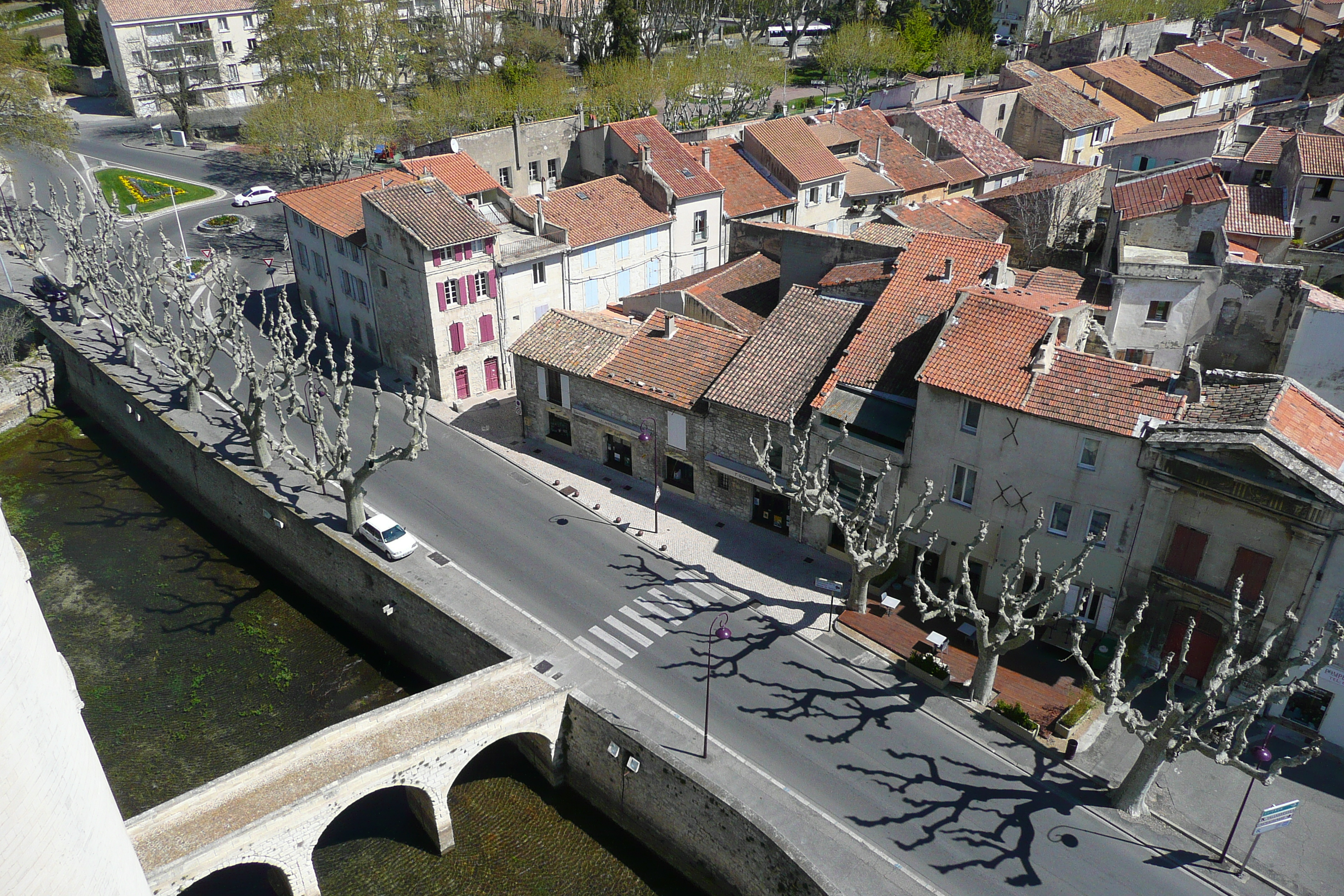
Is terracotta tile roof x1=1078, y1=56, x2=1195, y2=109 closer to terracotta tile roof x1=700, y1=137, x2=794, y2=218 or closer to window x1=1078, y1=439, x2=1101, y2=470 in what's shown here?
terracotta tile roof x1=700, y1=137, x2=794, y2=218

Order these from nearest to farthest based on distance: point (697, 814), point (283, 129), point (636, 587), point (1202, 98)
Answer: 1. point (697, 814)
2. point (636, 587)
3. point (283, 129)
4. point (1202, 98)

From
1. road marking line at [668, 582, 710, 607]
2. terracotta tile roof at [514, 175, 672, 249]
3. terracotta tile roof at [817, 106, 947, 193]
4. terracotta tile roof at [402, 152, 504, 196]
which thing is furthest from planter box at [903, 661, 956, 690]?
terracotta tile roof at [817, 106, 947, 193]

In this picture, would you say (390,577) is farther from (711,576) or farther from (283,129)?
(283,129)

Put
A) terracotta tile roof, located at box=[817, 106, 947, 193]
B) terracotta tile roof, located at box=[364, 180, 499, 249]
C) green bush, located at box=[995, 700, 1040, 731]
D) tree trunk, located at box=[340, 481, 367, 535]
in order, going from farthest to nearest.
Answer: terracotta tile roof, located at box=[817, 106, 947, 193] < terracotta tile roof, located at box=[364, 180, 499, 249] < tree trunk, located at box=[340, 481, 367, 535] < green bush, located at box=[995, 700, 1040, 731]

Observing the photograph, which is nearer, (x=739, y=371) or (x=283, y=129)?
(x=739, y=371)

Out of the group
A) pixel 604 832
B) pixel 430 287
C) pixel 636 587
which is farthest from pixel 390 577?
pixel 430 287

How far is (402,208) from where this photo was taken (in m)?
54.0

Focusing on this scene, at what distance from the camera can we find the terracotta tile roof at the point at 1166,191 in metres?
48.4

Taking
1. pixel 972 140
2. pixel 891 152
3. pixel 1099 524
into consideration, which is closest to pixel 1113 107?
pixel 972 140

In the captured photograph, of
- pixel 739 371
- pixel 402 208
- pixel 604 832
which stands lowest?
pixel 604 832

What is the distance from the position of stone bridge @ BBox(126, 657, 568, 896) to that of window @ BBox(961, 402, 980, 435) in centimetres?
1833

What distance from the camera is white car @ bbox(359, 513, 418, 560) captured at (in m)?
42.4

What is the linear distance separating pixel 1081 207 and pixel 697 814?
50.4 metres

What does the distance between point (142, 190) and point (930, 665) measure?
87.0 metres
